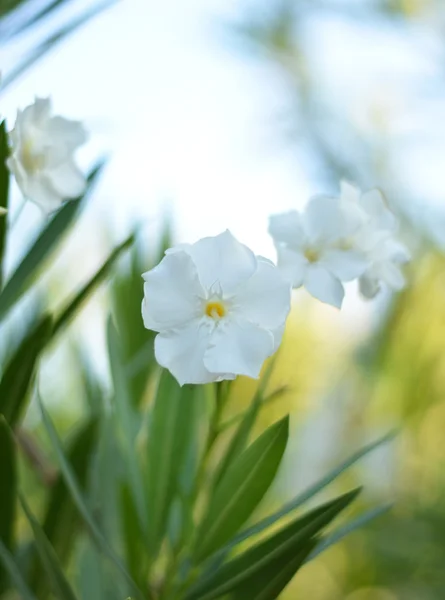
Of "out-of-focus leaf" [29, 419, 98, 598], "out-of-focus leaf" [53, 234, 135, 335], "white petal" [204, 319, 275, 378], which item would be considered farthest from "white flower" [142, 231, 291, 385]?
"out-of-focus leaf" [29, 419, 98, 598]

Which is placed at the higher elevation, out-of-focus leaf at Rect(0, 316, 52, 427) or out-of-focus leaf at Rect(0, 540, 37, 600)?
out-of-focus leaf at Rect(0, 316, 52, 427)

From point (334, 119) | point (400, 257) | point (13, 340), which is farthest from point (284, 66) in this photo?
point (400, 257)

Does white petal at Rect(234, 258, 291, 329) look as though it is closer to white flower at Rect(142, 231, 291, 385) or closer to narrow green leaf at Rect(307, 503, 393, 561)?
white flower at Rect(142, 231, 291, 385)

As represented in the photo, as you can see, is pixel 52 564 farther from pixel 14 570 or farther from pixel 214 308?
pixel 214 308

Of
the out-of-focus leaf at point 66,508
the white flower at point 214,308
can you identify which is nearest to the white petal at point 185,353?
the white flower at point 214,308

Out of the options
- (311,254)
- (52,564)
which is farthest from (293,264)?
(52,564)

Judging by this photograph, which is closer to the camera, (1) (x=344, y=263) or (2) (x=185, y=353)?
(2) (x=185, y=353)

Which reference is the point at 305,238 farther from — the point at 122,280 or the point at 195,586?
the point at 122,280

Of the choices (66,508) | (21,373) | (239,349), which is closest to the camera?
(239,349)
